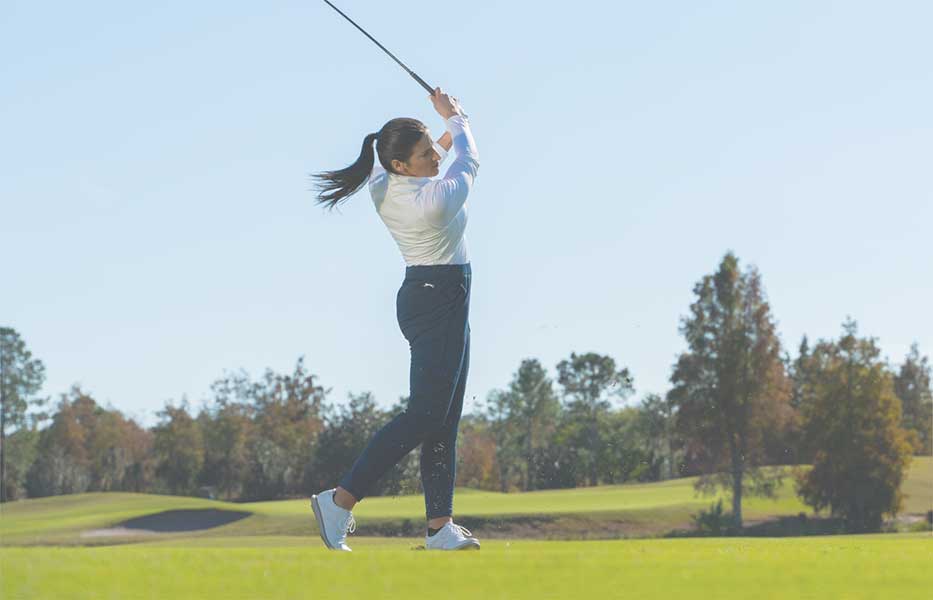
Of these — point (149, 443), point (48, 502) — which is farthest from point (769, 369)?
point (149, 443)

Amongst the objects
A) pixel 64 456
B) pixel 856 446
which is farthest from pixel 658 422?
pixel 64 456

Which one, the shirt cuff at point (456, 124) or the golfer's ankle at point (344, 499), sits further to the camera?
the shirt cuff at point (456, 124)

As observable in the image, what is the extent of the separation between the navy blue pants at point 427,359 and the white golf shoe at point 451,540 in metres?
0.44

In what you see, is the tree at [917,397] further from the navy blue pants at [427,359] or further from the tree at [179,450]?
the navy blue pants at [427,359]

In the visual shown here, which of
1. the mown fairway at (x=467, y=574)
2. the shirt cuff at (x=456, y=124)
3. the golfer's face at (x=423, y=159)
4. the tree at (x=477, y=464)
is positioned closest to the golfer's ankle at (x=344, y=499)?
the mown fairway at (x=467, y=574)

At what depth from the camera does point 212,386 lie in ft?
255

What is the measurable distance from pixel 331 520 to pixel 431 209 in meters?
1.70

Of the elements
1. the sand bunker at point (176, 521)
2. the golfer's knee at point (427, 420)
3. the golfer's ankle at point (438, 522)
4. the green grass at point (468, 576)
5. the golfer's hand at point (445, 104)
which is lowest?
the sand bunker at point (176, 521)

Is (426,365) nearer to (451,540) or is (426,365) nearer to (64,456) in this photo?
(451,540)

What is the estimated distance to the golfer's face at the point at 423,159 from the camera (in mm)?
6855

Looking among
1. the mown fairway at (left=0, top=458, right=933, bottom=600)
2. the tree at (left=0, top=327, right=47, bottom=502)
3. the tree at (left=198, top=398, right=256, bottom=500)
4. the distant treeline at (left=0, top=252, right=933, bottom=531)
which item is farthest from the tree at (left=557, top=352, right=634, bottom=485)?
the mown fairway at (left=0, top=458, right=933, bottom=600)

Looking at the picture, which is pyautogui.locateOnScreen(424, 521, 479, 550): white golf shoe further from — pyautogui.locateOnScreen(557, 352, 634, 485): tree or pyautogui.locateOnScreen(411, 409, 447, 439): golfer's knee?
pyautogui.locateOnScreen(557, 352, 634, 485): tree

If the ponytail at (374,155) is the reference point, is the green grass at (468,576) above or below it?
below

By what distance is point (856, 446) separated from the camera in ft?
167
